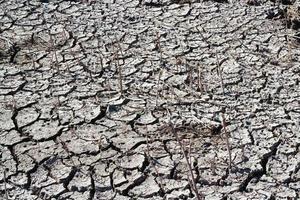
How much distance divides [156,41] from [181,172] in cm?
140

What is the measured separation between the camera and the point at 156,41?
391 cm

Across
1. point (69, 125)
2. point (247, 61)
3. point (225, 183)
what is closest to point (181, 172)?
point (225, 183)

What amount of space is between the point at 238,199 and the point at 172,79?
1095 millimetres

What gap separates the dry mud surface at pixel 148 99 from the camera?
2705mm

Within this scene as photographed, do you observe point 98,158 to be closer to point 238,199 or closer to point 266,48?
point 238,199

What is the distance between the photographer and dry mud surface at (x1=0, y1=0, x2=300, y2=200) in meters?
2.71

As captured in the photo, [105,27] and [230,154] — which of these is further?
[105,27]

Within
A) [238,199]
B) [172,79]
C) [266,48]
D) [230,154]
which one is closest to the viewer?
[238,199]

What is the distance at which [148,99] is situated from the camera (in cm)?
328

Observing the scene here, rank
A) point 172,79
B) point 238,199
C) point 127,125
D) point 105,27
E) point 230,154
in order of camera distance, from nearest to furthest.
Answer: point 238,199 < point 230,154 < point 127,125 < point 172,79 < point 105,27

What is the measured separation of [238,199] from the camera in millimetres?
2580

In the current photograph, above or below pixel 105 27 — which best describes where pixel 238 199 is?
below

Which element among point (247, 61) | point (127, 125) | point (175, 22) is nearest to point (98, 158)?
point (127, 125)

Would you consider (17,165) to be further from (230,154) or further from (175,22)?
(175,22)
